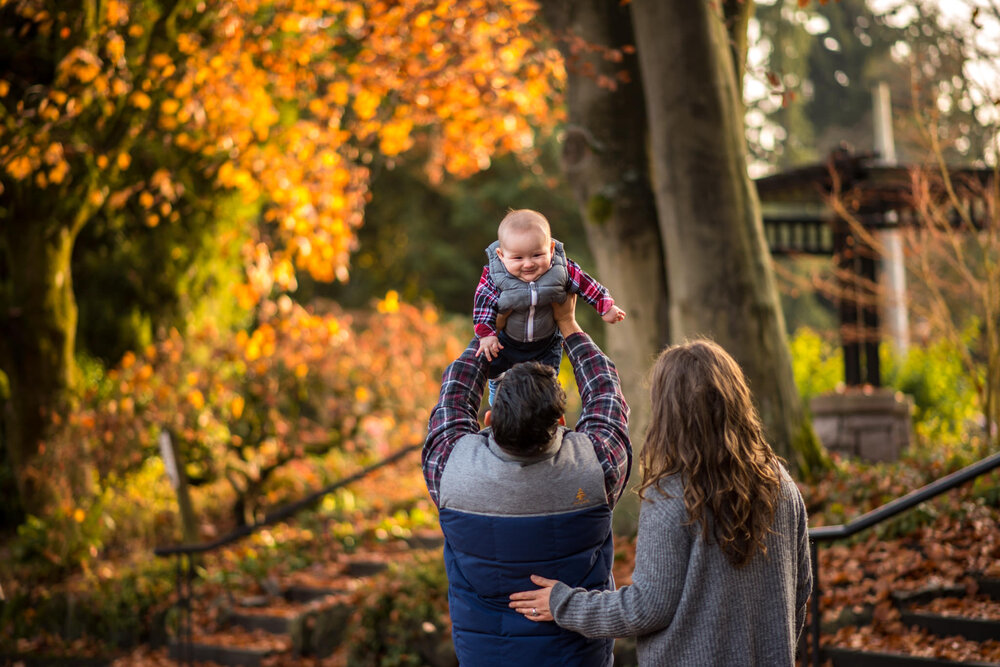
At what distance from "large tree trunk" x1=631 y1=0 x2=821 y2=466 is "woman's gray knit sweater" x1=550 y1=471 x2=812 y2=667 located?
4320 mm

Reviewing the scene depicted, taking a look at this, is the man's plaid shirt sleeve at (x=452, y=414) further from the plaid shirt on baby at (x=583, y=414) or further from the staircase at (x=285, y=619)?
the staircase at (x=285, y=619)

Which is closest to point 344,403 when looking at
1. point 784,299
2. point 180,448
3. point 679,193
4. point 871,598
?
point 180,448

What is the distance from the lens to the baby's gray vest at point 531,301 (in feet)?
8.96

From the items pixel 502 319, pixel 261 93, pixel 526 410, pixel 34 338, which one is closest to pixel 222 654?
pixel 34 338

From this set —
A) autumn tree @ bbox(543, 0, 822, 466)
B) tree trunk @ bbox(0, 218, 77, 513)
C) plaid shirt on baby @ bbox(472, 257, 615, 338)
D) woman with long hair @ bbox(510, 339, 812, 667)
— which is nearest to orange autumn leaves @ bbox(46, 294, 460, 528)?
tree trunk @ bbox(0, 218, 77, 513)

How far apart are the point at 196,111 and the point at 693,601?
8425mm

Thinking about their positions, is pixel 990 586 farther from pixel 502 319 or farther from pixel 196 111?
pixel 196 111

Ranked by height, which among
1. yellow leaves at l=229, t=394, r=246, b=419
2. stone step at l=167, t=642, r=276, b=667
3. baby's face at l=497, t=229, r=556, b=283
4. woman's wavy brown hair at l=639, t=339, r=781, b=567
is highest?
baby's face at l=497, t=229, r=556, b=283

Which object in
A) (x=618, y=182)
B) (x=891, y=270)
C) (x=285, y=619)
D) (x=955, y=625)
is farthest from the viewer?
(x=891, y=270)

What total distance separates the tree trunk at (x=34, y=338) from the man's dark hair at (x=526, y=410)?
337 inches

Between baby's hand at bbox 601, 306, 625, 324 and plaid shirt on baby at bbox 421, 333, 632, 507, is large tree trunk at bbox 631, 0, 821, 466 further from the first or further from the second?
plaid shirt on baby at bbox 421, 333, 632, 507

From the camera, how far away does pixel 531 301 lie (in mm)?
2725

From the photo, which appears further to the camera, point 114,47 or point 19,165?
point 114,47

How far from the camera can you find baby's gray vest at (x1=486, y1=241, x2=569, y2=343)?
2.73 meters
